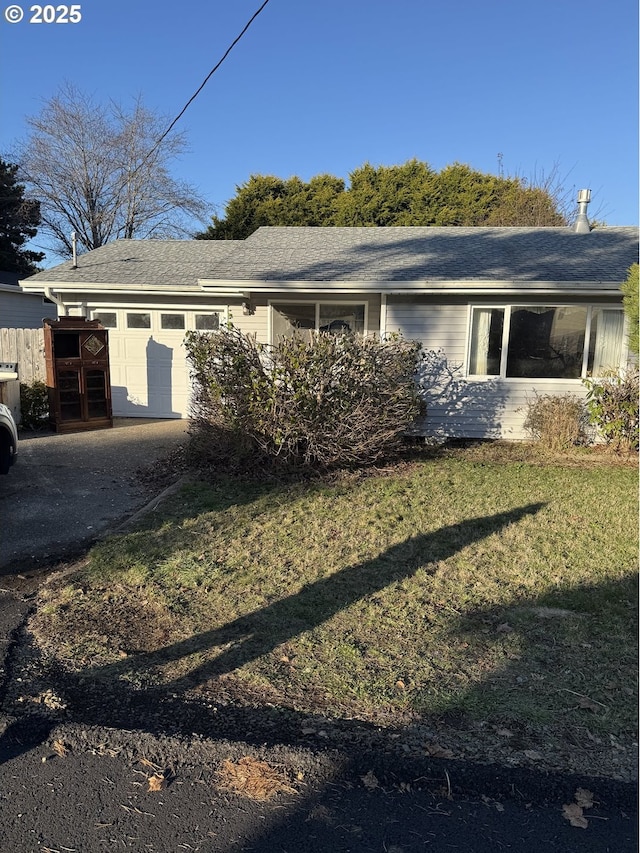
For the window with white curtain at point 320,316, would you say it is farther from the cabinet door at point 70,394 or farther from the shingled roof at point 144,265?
the cabinet door at point 70,394

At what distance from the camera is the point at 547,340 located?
9.54m

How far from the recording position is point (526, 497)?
6.54 meters

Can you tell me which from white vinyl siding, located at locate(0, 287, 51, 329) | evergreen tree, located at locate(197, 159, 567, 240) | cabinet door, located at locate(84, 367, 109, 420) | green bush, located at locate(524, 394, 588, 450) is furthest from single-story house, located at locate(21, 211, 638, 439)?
evergreen tree, located at locate(197, 159, 567, 240)

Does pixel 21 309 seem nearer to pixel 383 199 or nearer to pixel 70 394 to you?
pixel 70 394

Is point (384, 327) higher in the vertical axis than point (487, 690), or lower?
higher

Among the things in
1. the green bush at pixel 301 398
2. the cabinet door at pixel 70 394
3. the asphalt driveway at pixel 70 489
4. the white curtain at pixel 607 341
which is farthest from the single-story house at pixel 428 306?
the green bush at pixel 301 398

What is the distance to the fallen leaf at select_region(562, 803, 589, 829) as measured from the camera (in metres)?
2.21

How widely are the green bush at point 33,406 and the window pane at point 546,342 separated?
26.8 feet

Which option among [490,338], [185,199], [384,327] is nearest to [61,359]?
Answer: [384,327]

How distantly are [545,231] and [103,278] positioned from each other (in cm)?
917

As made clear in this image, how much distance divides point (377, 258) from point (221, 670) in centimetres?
891

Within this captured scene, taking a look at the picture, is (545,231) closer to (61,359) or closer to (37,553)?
(61,359)

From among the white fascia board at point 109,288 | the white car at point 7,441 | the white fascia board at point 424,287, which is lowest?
the white car at point 7,441

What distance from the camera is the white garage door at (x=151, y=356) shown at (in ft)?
38.4
